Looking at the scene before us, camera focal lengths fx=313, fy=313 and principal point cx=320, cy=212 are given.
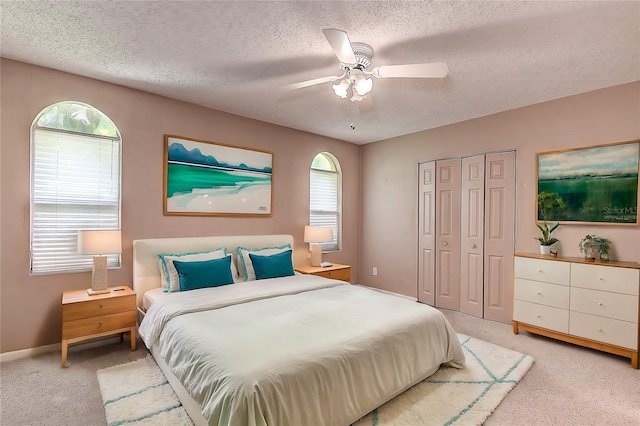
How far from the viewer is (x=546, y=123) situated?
3574 millimetres

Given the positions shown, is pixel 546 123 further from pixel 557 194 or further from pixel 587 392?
pixel 587 392

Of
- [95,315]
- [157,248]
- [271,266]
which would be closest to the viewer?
[95,315]

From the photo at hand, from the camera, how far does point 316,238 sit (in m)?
4.57

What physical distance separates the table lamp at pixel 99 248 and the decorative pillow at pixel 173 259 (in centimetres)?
44

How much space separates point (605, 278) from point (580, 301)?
314 millimetres

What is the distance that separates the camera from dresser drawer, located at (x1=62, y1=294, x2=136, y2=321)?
2639mm

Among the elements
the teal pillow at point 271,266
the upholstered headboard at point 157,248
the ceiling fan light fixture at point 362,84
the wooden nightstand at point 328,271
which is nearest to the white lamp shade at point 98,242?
the upholstered headboard at point 157,248

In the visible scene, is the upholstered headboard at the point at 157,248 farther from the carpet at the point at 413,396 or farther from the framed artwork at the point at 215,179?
the carpet at the point at 413,396

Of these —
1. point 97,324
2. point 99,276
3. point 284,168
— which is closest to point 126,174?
point 99,276

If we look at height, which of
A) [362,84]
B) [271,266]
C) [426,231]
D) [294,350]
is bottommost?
[294,350]

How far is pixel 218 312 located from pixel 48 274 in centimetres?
178

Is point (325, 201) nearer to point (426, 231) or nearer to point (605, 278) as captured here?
point (426, 231)

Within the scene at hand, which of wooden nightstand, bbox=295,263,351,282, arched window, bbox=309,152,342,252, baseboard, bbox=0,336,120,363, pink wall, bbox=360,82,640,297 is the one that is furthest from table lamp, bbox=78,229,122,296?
pink wall, bbox=360,82,640,297

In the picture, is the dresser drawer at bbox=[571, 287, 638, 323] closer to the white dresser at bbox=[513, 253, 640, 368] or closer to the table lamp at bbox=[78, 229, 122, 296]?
the white dresser at bbox=[513, 253, 640, 368]
